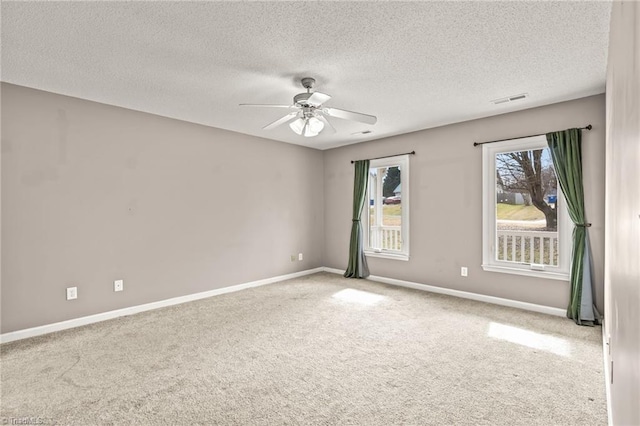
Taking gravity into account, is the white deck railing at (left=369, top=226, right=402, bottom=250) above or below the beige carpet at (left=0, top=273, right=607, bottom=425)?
above

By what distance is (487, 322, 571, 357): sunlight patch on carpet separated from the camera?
2869 millimetres

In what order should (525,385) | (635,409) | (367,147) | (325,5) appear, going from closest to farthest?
(635,409) < (325,5) < (525,385) < (367,147)

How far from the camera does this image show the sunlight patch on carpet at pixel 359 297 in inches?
171

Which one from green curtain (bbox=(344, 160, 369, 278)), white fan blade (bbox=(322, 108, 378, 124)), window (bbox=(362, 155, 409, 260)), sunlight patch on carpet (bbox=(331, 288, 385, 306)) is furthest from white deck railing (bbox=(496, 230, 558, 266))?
white fan blade (bbox=(322, 108, 378, 124))

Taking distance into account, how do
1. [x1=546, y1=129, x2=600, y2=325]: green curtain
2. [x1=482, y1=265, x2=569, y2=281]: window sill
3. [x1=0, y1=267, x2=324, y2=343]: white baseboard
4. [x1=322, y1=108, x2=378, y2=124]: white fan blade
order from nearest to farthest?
[x1=322, y1=108, x2=378, y2=124]: white fan blade, [x1=0, y1=267, x2=324, y2=343]: white baseboard, [x1=546, y1=129, x2=600, y2=325]: green curtain, [x1=482, y1=265, x2=569, y2=281]: window sill

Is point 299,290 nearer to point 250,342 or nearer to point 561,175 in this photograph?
point 250,342

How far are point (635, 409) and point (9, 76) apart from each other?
448 centimetres

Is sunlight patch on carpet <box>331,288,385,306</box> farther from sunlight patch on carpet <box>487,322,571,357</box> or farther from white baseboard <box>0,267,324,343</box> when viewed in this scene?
sunlight patch on carpet <box>487,322,571,357</box>

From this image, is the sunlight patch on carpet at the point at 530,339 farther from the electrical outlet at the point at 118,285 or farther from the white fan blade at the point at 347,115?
the electrical outlet at the point at 118,285

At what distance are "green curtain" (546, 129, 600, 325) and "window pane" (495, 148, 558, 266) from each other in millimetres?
276

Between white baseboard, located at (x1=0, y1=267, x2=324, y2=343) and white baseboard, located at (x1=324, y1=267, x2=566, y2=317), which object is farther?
white baseboard, located at (x1=324, y1=267, x2=566, y2=317)

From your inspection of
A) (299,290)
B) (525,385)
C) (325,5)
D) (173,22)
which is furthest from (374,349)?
(173,22)

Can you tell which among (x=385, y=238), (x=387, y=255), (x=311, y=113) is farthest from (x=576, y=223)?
(x=311, y=113)

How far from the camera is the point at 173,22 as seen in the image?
2146 mm
